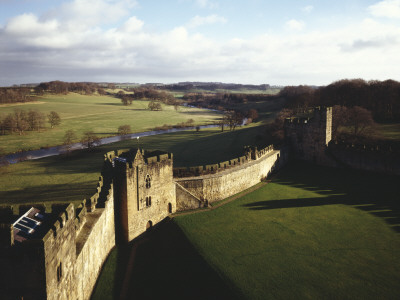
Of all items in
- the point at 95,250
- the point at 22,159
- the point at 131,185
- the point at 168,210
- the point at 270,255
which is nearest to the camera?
the point at 95,250

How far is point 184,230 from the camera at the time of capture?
65.0 ft

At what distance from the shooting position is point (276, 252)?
57.1ft

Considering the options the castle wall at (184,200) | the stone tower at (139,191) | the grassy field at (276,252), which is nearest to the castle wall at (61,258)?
the grassy field at (276,252)

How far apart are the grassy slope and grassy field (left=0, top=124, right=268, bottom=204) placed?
16380 mm

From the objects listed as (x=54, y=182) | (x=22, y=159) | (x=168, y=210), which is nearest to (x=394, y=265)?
(x=168, y=210)

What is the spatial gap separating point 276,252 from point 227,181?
9.04 meters

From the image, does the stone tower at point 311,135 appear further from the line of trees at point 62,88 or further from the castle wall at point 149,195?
the line of trees at point 62,88

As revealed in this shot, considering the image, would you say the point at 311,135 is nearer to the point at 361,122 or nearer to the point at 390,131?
the point at 361,122

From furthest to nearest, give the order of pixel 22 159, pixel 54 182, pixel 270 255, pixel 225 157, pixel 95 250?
pixel 22 159 → pixel 225 157 → pixel 54 182 → pixel 270 255 → pixel 95 250

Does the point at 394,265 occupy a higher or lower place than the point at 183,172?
lower

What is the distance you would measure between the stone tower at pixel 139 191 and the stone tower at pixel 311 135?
21.5 metres

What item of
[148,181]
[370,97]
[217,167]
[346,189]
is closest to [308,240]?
[217,167]

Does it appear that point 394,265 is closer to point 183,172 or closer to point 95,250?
point 183,172

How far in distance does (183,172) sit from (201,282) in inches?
377
